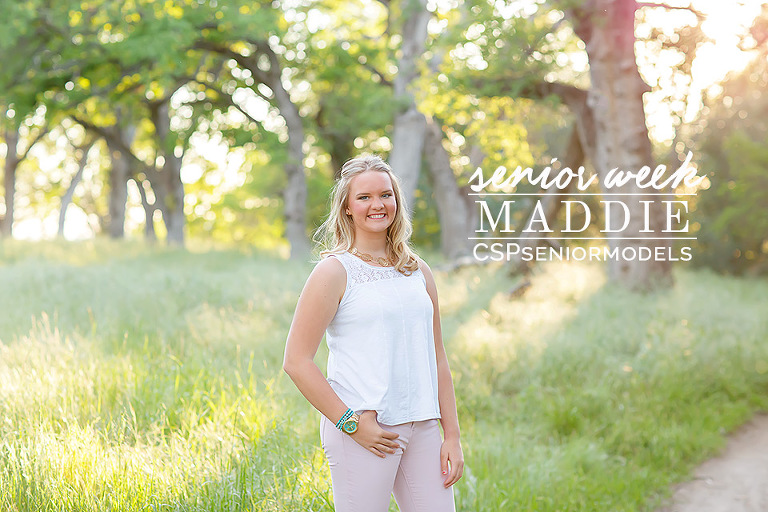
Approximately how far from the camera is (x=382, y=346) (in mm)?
2775

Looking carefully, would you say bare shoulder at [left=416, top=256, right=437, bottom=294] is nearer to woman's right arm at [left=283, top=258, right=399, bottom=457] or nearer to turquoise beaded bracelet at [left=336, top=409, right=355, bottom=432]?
woman's right arm at [left=283, top=258, right=399, bottom=457]

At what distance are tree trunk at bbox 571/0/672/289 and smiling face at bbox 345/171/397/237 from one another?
10827 mm

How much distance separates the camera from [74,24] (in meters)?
16.4

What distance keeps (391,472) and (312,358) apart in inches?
20.8

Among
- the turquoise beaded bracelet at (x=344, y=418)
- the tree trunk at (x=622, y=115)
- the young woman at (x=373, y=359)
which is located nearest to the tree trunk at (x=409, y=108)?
the tree trunk at (x=622, y=115)

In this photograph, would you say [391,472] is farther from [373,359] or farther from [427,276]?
[427,276]

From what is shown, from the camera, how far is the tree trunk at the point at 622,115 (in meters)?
12.7

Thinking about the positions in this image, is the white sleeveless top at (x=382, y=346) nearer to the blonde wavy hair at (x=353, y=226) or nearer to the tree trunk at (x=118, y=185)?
the blonde wavy hair at (x=353, y=226)

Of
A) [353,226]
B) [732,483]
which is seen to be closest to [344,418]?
[353,226]

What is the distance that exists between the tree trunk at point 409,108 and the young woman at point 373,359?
14.8 meters

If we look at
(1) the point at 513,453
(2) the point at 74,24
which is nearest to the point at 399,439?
(1) the point at 513,453

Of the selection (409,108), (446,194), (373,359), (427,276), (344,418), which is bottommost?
(344,418)

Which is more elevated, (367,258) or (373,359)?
(367,258)

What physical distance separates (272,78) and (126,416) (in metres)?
16.9
